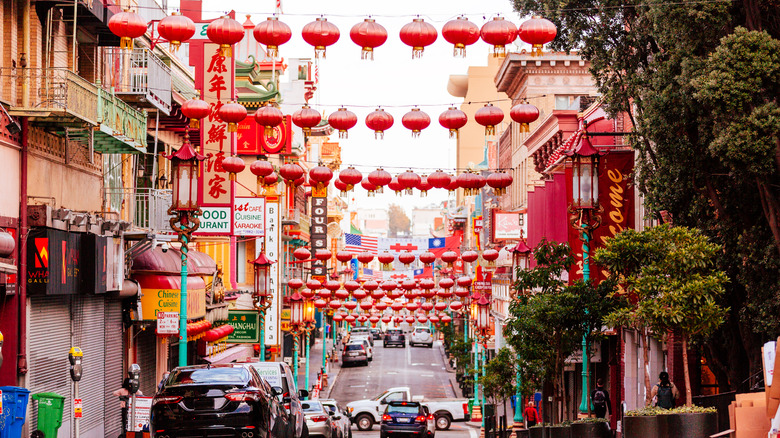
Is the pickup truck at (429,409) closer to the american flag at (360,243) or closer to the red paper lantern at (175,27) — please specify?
the american flag at (360,243)

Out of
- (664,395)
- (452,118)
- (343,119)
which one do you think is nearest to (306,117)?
(343,119)

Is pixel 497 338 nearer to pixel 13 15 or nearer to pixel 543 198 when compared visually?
pixel 543 198

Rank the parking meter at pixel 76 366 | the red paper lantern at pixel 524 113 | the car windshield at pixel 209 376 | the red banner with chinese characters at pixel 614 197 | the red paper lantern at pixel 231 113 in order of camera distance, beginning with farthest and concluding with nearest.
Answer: the red banner with chinese characters at pixel 614 197
the red paper lantern at pixel 231 113
the red paper lantern at pixel 524 113
the parking meter at pixel 76 366
the car windshield at pixel 209 376

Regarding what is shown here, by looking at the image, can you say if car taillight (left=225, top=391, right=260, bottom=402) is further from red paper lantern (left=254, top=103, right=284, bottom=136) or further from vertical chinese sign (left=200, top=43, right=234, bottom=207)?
vertical chinese sign (left=200, top=43, right=234, bottom=207)

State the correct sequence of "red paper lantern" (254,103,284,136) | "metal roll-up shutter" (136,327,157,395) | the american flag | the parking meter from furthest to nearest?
the american flag, "metal roll-up shutter" (136,327,157,395), "red paper lantern" (254,103,284,136), the parking meter

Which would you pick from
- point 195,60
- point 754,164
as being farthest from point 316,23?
point 195,60

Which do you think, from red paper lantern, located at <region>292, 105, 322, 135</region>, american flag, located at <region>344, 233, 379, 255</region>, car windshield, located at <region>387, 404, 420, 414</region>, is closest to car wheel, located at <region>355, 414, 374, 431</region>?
car windshield, located at <region>387, 404, 420, 414</region>

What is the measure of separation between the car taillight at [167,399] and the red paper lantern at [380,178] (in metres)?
13.8

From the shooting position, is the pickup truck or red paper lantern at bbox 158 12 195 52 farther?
the pickup truck

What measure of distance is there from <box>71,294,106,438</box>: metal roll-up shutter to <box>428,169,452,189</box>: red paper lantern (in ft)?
30.5

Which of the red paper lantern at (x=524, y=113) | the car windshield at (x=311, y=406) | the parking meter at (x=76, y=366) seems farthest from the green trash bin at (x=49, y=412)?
the red paper lantern at (x=524, y=113)

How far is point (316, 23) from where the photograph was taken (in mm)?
19016

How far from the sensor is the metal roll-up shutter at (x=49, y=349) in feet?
68.5

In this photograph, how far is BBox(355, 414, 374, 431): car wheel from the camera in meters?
44.5
